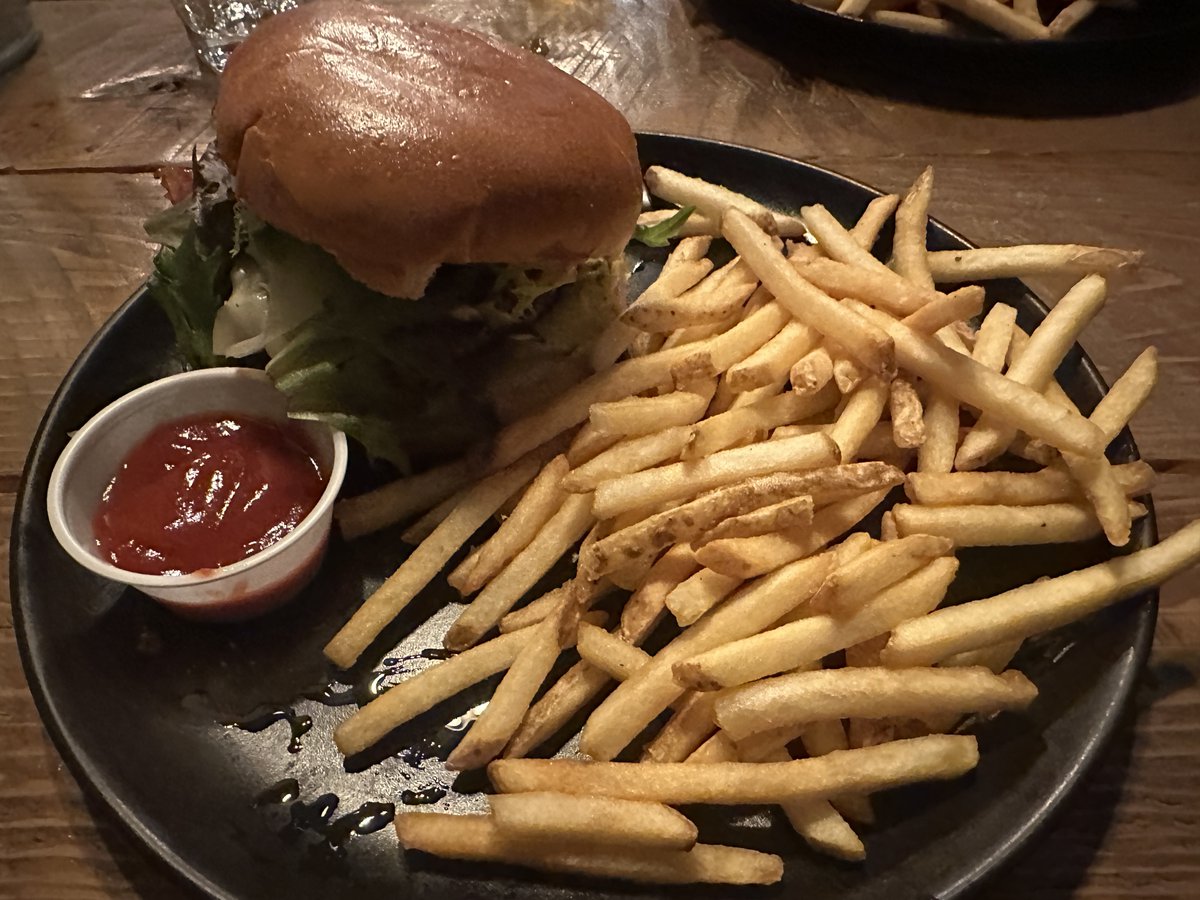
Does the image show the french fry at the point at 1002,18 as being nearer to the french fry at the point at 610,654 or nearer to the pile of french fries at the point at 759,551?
the pile of french fries at the point at 759,551

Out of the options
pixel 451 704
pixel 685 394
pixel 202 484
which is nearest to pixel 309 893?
pixel 451 704

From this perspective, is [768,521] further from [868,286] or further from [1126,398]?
[1126,398]

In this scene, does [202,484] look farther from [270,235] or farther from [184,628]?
[270,235]

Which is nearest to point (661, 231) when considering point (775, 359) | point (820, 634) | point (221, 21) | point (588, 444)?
point (775, 359)

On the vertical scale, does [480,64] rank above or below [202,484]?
above

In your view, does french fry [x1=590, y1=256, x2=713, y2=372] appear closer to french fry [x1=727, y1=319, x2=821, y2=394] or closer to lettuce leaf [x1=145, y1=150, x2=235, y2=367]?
french fry [x1=727, y1=319, x2=821, y2=394]

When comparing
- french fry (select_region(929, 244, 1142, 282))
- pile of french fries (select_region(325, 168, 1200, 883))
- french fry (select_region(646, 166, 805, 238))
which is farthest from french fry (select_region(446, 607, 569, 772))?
french fry (select_region(929, 244, 1142, 282))
